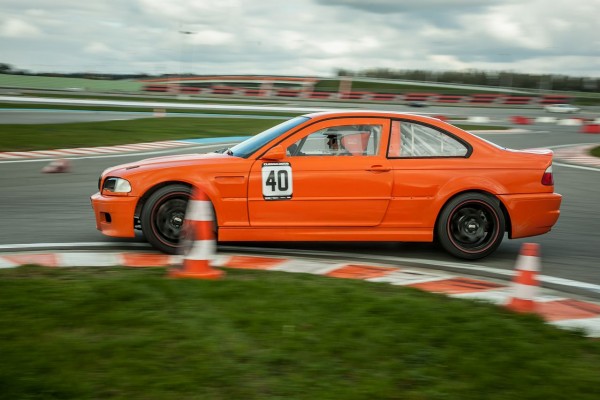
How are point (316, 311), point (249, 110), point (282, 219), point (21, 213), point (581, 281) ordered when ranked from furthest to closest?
1. point (249, 110)
2. point (21, 213)
3. point (282, 219)
4. point (581, 281)
5. point (316, 311)

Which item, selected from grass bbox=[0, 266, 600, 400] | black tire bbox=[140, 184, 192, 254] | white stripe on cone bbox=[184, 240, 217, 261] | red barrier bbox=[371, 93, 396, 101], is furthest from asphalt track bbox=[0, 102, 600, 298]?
red barrier bbox=[371, 93, 396, 101]

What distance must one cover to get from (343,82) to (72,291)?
3658 inches

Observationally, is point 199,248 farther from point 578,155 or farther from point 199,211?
point 578,155

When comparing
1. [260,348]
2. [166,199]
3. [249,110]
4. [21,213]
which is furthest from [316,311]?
[249,110]

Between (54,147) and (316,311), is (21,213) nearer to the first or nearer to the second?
(316,311)

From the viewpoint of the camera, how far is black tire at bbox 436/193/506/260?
709 centimetres

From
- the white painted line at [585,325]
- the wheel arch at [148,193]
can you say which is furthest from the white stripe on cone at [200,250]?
the white painted line at [585,325]

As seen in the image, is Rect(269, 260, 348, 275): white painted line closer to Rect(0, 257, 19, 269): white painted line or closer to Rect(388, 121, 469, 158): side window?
Rect(388, 121, 469, 158): side window

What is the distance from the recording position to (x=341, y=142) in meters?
7.09

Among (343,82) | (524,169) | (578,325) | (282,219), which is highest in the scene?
(343,82)

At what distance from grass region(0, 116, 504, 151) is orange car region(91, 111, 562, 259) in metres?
11.4

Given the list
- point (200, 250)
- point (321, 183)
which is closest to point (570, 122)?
point (321, 183)

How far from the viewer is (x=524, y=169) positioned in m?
7.20

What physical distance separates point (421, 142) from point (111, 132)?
16446 mm
